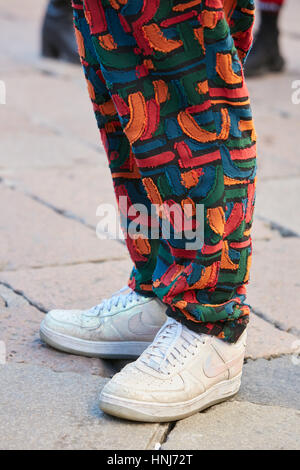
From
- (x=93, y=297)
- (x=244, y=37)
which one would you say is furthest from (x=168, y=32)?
(x=93, y=297)

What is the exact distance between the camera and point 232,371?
4.57ft

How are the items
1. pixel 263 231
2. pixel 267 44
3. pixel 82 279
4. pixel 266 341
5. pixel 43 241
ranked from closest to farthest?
pixel 266 341
pixel 82 279
pixel 43 241
pixel 263 231
pixel 267 44

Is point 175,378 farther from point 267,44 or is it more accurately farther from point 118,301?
point 267,44

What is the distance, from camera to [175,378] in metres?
1.32

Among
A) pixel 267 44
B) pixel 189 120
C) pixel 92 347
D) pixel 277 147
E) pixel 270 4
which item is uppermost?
pixel 189 120

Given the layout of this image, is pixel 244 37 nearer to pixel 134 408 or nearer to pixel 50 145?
pixel 134 408

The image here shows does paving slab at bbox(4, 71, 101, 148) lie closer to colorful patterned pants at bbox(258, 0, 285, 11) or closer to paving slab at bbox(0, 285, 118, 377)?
colorful patterned pants at bbox(258, 0, 285, 11)

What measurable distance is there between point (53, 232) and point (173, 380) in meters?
0.98

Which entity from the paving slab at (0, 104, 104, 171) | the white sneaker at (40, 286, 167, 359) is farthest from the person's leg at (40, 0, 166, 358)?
the paving slab at (0, 104, 104, 171)

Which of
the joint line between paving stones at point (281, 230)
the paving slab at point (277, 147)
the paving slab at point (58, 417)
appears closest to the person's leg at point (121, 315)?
the paving slab at point (58, 417)

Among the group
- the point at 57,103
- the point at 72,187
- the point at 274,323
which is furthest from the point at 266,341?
the point at 57,103

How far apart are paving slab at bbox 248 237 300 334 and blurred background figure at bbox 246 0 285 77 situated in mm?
2362

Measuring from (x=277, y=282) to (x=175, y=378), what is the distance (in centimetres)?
69

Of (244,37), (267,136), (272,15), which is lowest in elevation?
(267,136)
